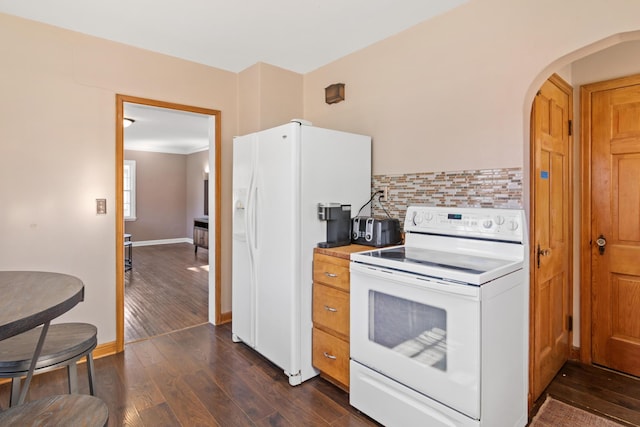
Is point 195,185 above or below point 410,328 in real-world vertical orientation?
above

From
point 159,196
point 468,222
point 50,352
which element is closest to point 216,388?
point 50,352

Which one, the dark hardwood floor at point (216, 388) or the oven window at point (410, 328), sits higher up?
the oven window at point (410, 328)

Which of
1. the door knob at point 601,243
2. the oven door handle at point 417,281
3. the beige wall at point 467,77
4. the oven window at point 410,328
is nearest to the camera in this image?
the oven door handle at point 417,281

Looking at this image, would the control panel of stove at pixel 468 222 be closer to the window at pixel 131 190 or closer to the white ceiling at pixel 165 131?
the white ceiling at pixel 165 131

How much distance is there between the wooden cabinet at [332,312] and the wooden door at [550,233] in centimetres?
109

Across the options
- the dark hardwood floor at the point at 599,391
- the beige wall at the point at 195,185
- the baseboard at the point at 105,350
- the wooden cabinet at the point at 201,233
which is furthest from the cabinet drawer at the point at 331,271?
the beige wall at the point at 195,185

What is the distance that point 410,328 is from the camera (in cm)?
171

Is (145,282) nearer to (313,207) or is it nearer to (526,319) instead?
(313,207)

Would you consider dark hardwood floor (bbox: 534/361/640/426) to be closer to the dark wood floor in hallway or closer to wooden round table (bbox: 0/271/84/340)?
the dark wood floor in hallway

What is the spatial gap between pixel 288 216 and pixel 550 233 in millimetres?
1744

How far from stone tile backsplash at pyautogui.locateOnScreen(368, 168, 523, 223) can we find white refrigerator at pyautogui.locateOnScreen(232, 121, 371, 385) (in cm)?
18

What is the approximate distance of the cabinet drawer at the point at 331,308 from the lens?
2.14 meters

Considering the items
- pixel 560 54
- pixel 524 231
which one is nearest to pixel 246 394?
A: pixel 524 231

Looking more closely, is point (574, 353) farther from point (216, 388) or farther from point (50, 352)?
point (50, 352)
